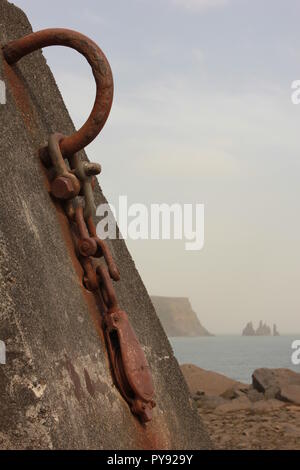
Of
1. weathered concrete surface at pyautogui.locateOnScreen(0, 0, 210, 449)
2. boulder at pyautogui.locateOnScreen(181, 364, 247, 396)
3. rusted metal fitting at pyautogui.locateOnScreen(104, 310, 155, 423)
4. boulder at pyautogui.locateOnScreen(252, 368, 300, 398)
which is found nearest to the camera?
weathered concrete surface at pyautogui.locateOnScreen(0, 0, 210, 449)

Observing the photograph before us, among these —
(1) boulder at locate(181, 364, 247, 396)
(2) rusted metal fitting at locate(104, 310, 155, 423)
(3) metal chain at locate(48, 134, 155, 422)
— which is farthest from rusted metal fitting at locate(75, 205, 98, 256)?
(1) boulder at locate(181, 364, 247, 396)

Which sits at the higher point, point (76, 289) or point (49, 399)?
point (76, 289)

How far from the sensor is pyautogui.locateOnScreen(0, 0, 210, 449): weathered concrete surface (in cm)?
178

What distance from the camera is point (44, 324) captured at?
1925 millimetres

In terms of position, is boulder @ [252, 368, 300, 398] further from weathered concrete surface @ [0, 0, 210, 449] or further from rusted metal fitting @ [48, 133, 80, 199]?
rusted metal fitting @ [48, 133, 80, 199]

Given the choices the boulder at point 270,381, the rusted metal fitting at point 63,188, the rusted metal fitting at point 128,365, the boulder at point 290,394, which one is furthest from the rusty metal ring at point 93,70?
the boulder at point 270,381

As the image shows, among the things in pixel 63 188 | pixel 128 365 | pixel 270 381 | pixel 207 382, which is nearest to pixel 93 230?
pixel 63 188

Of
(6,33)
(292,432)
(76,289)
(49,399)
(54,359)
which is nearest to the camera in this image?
(49,399)

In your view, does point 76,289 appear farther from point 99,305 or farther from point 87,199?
point 87,199

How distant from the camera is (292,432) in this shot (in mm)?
6910

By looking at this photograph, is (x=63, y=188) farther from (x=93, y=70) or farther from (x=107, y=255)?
(x=93, y=70)

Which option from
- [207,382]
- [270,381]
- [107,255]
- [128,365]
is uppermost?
[107,255]
